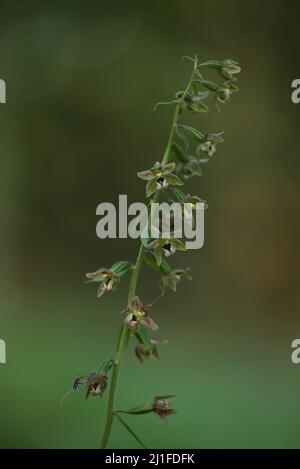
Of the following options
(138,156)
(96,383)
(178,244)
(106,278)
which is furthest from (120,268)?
(138,156)

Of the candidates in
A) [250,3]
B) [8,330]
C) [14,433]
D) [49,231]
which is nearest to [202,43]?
[250,3]

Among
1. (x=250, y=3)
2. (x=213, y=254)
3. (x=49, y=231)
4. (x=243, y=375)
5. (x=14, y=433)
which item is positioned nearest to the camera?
(x=14, y=433)

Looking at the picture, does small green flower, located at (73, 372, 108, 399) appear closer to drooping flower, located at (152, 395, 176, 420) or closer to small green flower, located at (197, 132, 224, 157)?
drooping flower, located at (152, 395, 176, 420)

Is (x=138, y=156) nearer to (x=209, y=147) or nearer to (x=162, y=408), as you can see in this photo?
(x=209, y=147)

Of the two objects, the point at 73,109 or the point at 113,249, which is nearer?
the point at 113,249

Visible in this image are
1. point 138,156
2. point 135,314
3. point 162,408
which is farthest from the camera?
point 138,156

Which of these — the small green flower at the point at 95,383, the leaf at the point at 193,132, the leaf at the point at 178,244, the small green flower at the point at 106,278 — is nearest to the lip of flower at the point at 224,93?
the leaf at the point at 193,132

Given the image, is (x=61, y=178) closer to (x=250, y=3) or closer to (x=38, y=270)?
(x=38, y=270)

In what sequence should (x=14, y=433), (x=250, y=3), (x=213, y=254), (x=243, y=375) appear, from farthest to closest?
Result: (x=250, y=3), (x=213, y=254), (x=243, y=375), (x=14, y=433)
